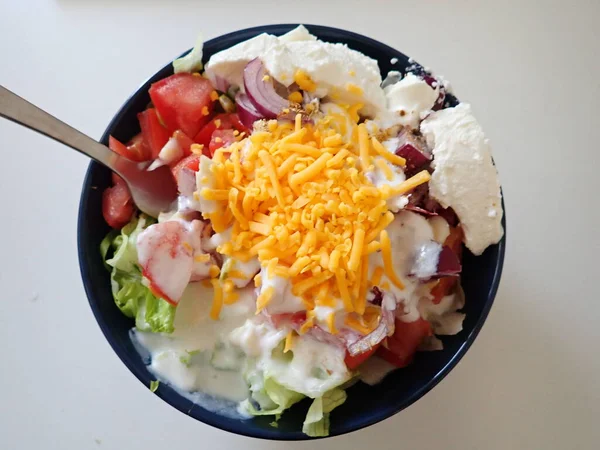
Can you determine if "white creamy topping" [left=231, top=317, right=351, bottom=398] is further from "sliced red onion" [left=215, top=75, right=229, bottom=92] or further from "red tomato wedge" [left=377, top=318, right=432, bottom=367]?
"sliced red onion" [left=215, top=75, right=229, bottom=92]

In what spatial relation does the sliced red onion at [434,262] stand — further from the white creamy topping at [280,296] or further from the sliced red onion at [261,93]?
the sliced red onion at [261,93]

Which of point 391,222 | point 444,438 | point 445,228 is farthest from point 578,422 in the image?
point 391,222

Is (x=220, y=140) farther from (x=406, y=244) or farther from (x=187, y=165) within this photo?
(x=406, y=244)

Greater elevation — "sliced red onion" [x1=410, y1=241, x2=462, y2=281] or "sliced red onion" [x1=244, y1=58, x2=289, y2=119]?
"sliced red onion" [x1=244, y1=58, x2=289, y2=119]

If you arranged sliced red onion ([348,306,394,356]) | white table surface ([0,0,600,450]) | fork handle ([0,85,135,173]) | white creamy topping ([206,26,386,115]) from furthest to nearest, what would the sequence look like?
white table surface ([0,0,600,450]) < white creamy topping ([206,26,386,115]) < sliced red onion ([348,306,394,356]) < fork handle ([0,85,135,173])

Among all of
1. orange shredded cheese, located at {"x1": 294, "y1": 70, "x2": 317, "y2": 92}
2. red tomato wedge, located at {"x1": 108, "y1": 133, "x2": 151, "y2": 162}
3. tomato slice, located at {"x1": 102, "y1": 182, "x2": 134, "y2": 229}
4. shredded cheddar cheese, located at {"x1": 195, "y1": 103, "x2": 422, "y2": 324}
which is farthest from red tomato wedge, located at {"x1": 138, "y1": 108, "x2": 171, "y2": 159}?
orange shredded cheese, located at {"x1": 294, "y1": 70, "x2": 317, "y2": 92}

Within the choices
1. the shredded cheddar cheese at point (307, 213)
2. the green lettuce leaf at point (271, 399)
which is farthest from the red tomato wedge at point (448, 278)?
the green lettuce leaf at point (271, 399)

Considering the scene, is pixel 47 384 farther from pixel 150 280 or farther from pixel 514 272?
pixel 514 272
